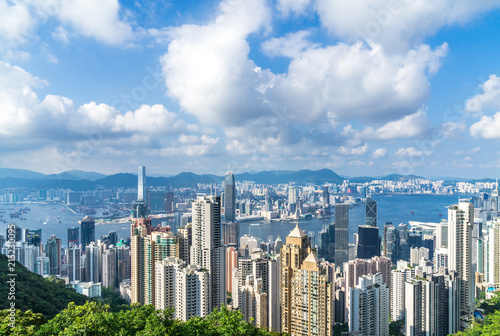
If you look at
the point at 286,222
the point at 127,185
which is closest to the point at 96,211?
the point at 127,185

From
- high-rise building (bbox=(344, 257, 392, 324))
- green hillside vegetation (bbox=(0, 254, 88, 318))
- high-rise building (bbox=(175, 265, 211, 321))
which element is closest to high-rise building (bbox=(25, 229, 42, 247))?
green hillside vegetation (bbox=(0, 254, 88, 318))

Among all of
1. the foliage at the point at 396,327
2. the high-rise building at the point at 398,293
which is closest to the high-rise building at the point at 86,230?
the high-rise building at the point at 398,293

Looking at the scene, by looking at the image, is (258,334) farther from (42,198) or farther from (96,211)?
(96,211)

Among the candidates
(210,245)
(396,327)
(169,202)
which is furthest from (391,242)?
(169,202)

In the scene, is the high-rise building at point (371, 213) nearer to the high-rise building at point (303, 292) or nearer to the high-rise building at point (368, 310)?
the high-rise building at point (368, 310)

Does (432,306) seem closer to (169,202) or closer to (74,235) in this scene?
(74,235)

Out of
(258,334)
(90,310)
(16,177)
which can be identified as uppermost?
(16,177)

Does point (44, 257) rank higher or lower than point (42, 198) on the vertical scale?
lower
